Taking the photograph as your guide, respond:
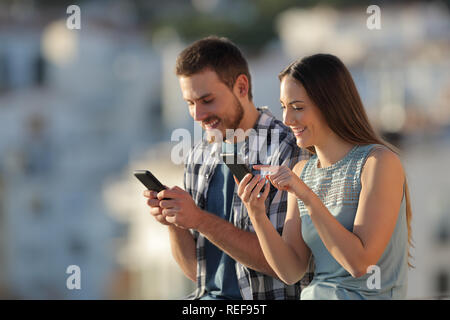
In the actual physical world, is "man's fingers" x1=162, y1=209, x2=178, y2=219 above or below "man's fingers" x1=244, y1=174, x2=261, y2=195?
below

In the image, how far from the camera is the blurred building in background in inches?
771

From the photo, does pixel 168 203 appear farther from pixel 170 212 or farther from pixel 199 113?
pixel 199 113

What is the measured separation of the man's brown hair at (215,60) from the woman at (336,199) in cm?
44

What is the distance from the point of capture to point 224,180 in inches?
98.0

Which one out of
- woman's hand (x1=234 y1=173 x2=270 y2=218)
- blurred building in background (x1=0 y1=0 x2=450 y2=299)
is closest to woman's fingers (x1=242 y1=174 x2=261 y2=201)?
woman's hand (x1=234 y1=173 x2=270 y2=218)

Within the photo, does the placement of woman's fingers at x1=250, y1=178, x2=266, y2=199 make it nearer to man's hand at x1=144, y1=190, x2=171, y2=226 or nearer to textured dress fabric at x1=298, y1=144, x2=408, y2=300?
textured dress fabric at x1=298, y1=144, x2=408, y2=300

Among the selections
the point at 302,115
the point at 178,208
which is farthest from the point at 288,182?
Answer: the point at 178,208

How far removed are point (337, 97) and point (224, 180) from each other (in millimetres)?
602

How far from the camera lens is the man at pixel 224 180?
2.26 metres

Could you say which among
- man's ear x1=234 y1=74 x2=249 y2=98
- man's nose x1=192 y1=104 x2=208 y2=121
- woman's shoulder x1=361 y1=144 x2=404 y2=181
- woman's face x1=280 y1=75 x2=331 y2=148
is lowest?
woman's shoulder x1=361 y1=144 x2=404 y2=181

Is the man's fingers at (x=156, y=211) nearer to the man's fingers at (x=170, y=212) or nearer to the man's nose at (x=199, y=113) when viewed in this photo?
the man's fingers at (x=170, y=212)

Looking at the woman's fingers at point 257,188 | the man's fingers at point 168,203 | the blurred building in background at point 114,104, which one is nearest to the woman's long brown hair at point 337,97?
the woman's fingers at point 257,188

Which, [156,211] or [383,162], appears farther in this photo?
[156,211]
